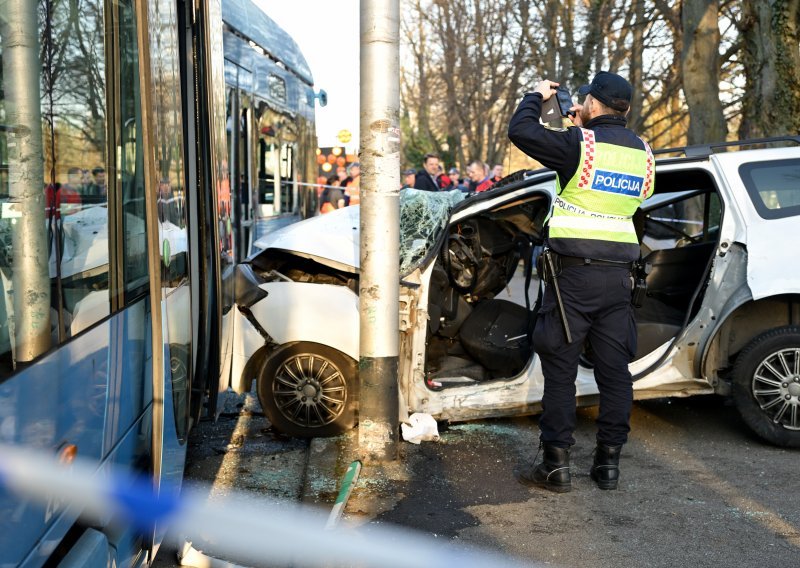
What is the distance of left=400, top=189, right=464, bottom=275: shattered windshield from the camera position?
615 cm

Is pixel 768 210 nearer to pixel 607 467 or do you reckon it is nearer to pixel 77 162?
pixel 607 467

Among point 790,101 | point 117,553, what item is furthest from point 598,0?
point 117,553

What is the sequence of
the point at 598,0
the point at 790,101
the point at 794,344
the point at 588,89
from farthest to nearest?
1. the point at 598,0
2. the point at 790,101
3. the point at 794,344
4. the point at 588,89

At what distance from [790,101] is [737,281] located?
828cm

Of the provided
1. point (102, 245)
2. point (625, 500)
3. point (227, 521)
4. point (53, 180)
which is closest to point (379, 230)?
point (625, 500)

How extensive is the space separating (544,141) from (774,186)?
1.88m

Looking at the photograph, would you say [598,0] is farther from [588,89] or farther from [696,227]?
[588,89]

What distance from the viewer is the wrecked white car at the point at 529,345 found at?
6.03 m

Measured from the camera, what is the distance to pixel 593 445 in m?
6.34

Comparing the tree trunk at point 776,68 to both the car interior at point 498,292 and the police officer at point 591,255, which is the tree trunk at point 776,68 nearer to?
the car interior at point 498,292

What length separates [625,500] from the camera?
17.1ft

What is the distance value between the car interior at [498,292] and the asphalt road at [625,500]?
47cm

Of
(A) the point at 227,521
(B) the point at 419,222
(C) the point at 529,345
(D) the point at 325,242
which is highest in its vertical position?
(B) the point at 419,222

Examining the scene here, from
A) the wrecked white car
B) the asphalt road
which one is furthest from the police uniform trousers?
the wrecked white car
